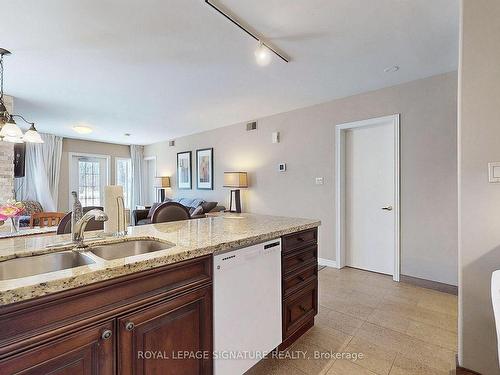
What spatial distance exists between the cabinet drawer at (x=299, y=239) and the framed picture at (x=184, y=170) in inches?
178

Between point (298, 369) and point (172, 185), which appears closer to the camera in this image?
point (298, 369)

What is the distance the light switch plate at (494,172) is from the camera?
58.2 inches

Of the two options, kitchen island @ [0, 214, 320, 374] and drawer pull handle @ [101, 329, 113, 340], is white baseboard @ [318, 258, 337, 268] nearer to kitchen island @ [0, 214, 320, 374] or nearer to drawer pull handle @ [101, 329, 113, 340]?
kitchen island @ [0, 214, 320, 374]

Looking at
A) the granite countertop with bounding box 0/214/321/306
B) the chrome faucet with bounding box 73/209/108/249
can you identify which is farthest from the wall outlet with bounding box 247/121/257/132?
the chrome faucet with bounding box 73/209/108/249

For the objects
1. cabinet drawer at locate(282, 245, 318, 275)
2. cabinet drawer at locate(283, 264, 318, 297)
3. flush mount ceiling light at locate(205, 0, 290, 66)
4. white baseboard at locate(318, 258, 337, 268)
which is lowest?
white baseboard at locate(318, 258, 337, 268)

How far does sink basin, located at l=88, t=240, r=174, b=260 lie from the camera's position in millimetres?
1392

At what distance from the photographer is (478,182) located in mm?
1533

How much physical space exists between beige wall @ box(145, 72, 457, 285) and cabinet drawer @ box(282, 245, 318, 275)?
1.74m

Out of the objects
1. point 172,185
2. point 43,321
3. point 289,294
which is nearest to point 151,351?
point 43,321

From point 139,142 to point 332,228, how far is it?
19.3ft

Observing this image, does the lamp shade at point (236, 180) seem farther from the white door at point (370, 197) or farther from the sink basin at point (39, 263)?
the sink basin at point (39, 263)

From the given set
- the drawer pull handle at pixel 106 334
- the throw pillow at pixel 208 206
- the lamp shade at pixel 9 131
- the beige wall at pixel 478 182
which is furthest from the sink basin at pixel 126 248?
the throw pillow at pixel 208 206

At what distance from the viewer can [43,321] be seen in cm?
84

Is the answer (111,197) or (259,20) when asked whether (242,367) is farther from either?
(259,20)
